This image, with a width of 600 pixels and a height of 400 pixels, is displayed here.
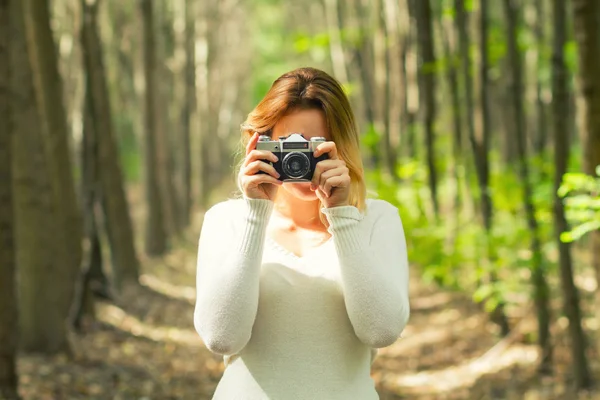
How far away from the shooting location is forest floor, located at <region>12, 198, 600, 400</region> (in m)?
8.17

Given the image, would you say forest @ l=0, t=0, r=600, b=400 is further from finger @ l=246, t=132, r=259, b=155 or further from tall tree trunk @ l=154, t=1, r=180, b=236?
tall tree trunk @ l=154, t=1, r=180, b=236

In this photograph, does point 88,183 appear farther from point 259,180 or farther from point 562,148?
point 259,180

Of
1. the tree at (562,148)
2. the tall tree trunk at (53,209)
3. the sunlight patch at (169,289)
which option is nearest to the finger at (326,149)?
the tree at (562,148)

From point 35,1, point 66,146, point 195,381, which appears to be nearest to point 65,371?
point 195,381

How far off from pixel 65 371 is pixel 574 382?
508cm

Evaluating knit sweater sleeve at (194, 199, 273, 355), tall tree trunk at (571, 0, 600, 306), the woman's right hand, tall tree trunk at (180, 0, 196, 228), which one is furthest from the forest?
tall tree trunk at (180, 0, 196, 228)

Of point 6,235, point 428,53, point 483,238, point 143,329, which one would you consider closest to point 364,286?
point 6,235

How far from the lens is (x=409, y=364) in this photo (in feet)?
33.4

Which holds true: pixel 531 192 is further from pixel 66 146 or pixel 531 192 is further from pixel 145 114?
pixel 145 114

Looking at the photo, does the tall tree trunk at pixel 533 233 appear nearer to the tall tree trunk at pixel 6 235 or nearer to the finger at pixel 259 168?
the tall tree trunk at pixel 6 235

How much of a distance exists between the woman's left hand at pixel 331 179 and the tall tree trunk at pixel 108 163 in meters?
9.36

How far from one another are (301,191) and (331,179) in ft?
0.70

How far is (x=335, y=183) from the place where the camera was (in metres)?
2.53

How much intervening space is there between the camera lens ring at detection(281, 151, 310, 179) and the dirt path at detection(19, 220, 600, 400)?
5.42 metres
